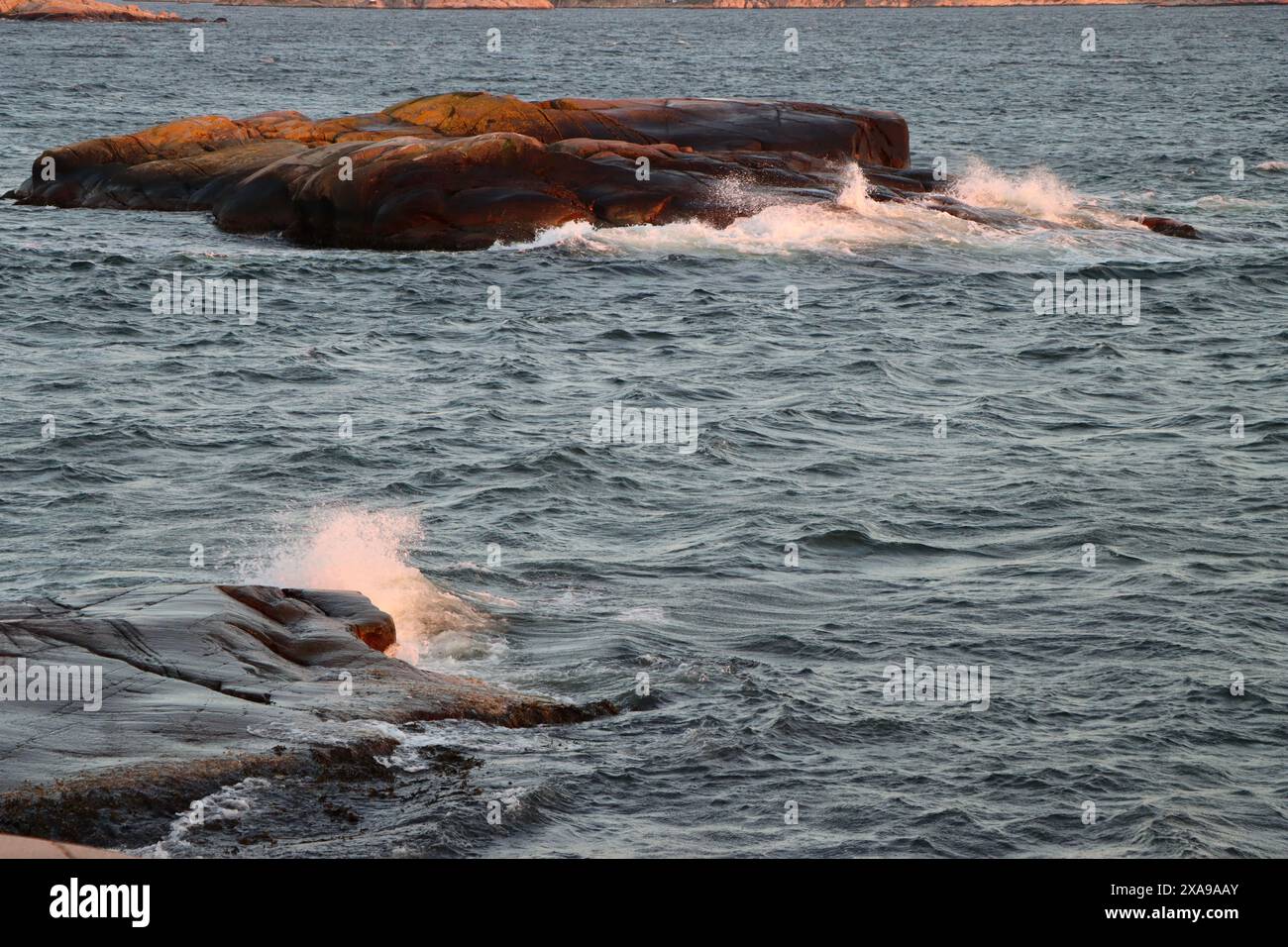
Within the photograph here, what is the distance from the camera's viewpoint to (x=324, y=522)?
18.5 meters

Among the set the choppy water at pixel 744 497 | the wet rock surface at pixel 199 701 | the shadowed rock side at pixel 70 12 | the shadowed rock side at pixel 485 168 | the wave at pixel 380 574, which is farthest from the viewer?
the shadowed rock side at pixel 70 12

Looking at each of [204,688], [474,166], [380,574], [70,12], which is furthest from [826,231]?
[70,12]

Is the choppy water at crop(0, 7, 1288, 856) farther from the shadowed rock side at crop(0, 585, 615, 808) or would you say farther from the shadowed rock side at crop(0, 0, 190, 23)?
the shadowed rock side at crop(0, 0, 190, 23)

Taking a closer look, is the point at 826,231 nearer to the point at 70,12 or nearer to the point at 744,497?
the point at 744,497

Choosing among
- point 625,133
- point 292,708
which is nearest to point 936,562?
point 292,708

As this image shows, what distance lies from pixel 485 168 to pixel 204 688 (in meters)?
24.0

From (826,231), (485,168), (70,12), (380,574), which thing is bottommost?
(380,574)

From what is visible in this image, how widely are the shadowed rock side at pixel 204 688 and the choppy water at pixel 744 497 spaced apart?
0.54 m

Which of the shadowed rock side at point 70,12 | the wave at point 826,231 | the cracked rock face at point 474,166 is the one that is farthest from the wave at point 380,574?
the shadowed rock side at point 70,12

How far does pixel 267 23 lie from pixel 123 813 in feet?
605

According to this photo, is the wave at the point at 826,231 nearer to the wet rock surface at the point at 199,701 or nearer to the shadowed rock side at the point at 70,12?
the wet rock surface at the point at 199,701

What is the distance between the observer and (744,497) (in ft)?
66.0

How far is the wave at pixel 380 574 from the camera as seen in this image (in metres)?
15.1

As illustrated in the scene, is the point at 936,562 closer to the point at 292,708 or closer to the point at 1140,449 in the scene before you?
the point at 1140,449
